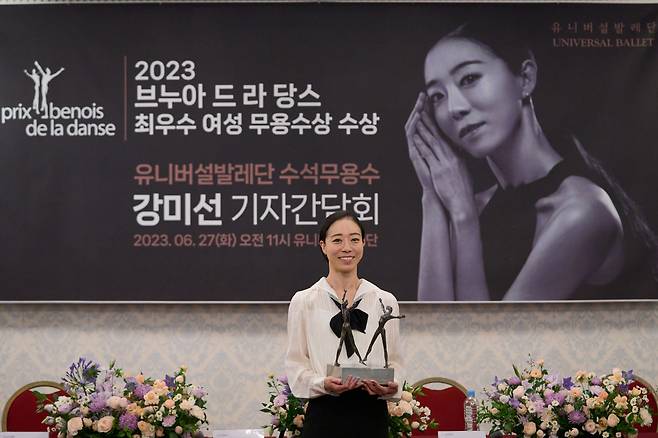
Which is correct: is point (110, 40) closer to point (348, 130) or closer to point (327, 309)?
point (348, 130)

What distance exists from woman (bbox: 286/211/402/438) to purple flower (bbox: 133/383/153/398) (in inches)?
22.7

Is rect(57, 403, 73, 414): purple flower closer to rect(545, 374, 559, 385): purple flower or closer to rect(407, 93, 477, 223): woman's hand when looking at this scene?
rect(545, 374, 559, 385): purple flower

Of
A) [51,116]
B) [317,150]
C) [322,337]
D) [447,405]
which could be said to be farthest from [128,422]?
[51,116]

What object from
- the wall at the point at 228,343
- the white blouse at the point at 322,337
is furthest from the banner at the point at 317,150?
the white blouse at the point at 322,337

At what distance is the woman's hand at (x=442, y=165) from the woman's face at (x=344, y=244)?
1.97 metres

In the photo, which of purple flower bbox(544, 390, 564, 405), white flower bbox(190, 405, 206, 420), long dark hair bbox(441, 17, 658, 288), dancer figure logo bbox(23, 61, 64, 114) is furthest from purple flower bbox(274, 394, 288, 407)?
dancer figure logo bbox(23, 61, 64, 114)

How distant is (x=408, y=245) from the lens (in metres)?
4.49

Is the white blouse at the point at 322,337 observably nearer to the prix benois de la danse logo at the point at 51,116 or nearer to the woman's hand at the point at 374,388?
the woman's hand at the point at 374,388

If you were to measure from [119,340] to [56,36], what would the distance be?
1.67m

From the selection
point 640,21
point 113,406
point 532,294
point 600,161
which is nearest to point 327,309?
point 113,406

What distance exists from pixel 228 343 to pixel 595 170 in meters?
2.18

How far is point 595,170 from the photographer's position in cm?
451

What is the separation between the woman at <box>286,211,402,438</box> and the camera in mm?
2428

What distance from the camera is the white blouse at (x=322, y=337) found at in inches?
98.8
